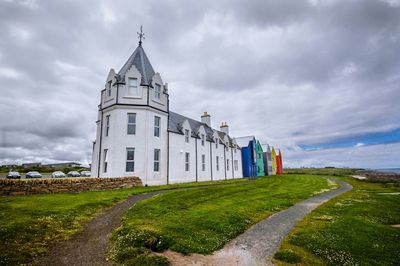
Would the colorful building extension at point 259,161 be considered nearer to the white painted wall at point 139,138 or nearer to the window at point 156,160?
the white painted wall at point 139,138

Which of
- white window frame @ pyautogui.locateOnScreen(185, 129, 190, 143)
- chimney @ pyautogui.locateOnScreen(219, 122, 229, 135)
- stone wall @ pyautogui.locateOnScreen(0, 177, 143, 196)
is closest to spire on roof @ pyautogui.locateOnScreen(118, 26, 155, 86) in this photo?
white window frame @ pyautogui.locateOnScreen(185, 129, 190, 143)

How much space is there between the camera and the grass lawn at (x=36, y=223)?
6.41 metres

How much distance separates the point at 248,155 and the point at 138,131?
113ft

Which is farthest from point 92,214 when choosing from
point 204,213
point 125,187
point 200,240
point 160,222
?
point 125,187

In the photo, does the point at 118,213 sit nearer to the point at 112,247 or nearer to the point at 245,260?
the point at 112,247

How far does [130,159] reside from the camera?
22688 mm

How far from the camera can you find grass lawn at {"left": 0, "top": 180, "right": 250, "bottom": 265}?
21.0 feet

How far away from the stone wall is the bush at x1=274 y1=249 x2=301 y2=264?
16078 mm

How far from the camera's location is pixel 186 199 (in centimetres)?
1442

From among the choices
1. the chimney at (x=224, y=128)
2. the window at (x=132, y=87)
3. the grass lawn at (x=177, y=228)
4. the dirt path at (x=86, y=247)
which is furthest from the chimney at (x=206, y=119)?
the dirt path at (x=86, y=247)

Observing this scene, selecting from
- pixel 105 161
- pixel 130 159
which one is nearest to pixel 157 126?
pixel 130 159

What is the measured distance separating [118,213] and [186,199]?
4694 millimetres

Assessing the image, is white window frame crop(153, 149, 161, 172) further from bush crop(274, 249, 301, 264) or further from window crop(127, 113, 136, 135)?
bush crop(274, 249, 301, 264)

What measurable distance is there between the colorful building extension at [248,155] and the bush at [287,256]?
45.5 m
